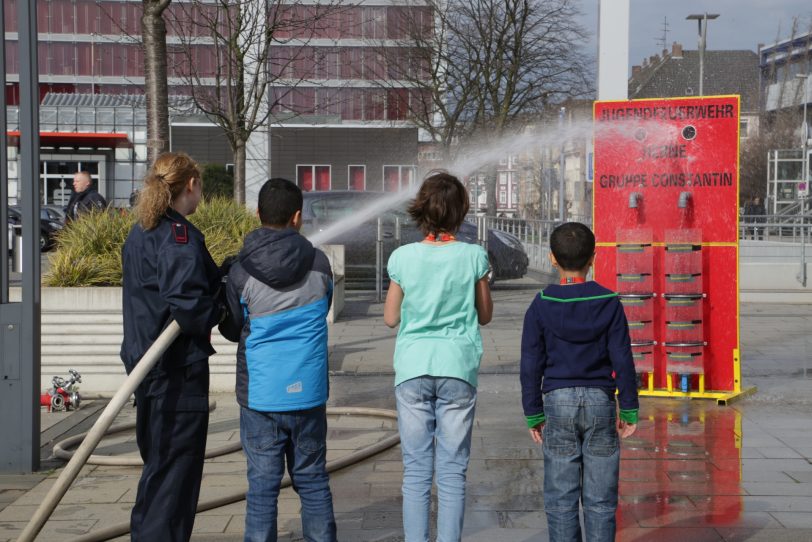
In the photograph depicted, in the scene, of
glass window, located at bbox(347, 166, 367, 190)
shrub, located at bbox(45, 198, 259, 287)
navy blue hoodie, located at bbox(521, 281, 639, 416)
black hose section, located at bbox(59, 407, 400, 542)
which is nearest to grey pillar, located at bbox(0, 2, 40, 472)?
black hose section, located at bbox(59, 407, 400, 542)

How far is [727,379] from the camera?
8641 millimetres

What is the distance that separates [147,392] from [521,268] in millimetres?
15638

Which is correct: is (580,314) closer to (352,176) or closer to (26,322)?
(26,322)

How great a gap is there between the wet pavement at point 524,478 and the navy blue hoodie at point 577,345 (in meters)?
1.03

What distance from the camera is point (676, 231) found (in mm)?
8516

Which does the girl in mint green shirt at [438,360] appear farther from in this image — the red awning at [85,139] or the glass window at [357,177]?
the glass window at [357,177]

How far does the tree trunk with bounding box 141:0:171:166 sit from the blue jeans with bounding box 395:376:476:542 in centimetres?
585

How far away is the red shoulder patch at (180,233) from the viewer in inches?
170

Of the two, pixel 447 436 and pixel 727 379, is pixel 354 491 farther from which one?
pixel 727 379

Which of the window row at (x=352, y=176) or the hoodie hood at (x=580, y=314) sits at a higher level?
the window row at (x=352, y=176)

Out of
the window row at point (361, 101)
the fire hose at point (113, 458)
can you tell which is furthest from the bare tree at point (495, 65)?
the fire hose at point (113, 458)

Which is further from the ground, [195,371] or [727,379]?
[195,371]

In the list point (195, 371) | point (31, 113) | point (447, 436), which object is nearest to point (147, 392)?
point (195, 371)

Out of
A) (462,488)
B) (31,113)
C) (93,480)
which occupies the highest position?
(31,113)
